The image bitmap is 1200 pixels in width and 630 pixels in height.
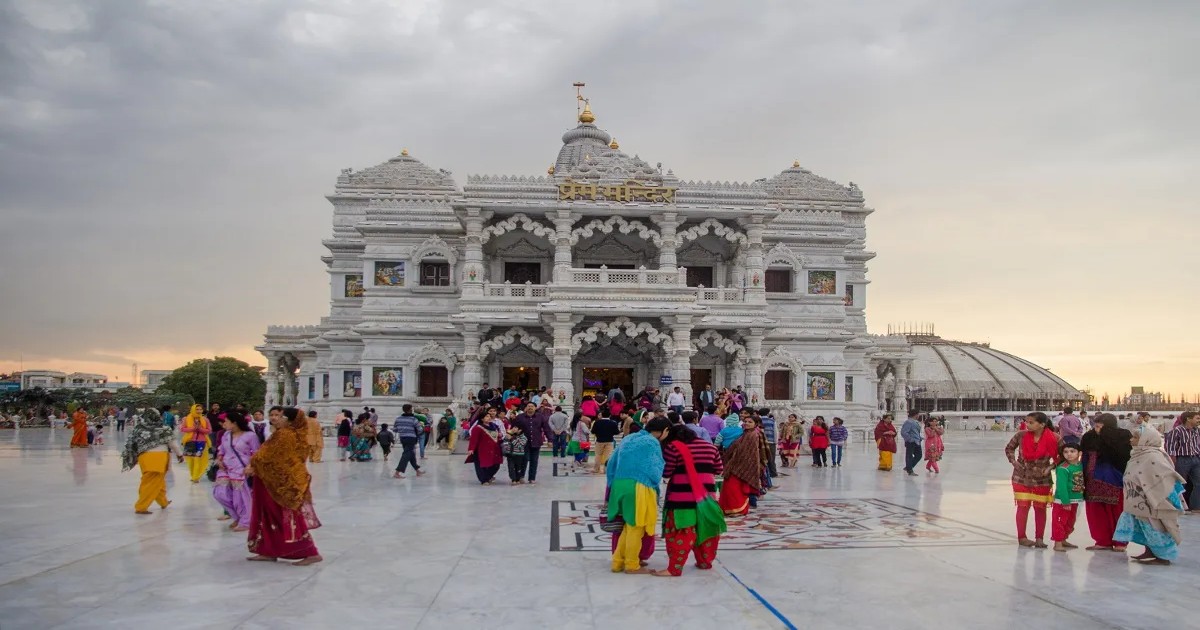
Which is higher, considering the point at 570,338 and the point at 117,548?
the point at 570,338

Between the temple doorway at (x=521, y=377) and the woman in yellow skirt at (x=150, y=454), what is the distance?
22373 millimetres

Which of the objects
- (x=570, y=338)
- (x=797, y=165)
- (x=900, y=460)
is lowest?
(x=900, y=460)

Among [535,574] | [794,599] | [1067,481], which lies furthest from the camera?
[1067,481]

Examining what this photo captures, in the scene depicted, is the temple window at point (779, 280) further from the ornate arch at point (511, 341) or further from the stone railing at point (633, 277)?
the ornate arch at point (511, 341)

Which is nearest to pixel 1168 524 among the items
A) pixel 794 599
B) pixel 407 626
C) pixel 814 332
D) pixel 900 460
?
pixel 794 599

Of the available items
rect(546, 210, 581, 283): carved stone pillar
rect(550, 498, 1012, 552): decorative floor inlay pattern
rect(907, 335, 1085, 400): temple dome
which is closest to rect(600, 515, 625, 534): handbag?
rect(550, 498, 1012, 552): decorative floor inlay pattern

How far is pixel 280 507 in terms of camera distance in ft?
30.9

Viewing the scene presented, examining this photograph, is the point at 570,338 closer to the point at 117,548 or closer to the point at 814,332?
the point at 814,332

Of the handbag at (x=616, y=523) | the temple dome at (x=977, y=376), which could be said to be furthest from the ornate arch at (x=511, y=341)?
the temple dome at (x=977, y=376)

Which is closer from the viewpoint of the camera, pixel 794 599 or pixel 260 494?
pixel 794 599

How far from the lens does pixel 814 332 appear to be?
121 ft

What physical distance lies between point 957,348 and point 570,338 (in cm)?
7181

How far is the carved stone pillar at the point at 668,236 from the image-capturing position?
3303 centimetres

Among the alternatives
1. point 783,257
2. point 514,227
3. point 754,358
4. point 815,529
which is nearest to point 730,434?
point 815,529
